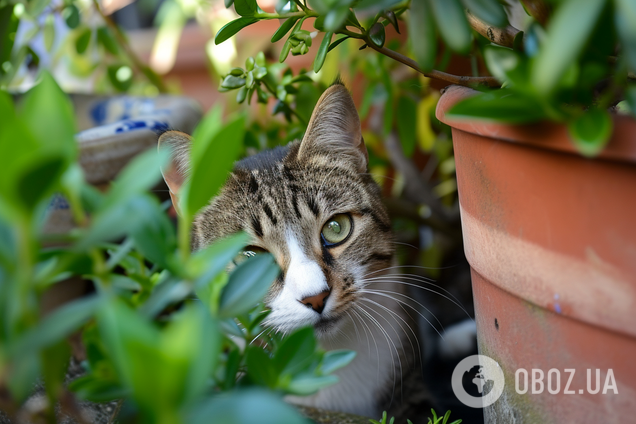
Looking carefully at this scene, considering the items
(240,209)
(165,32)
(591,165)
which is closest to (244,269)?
(591,165)

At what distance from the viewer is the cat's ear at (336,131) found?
3.53 ft

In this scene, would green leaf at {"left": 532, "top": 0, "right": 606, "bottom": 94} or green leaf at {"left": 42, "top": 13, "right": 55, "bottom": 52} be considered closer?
green leaf at {"left": 532, "top": 0, "right": 606, "bottom": 94}

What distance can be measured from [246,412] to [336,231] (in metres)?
0.77

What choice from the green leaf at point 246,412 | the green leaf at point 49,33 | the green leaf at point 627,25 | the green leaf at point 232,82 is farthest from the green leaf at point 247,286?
the green leaf at point 49,33

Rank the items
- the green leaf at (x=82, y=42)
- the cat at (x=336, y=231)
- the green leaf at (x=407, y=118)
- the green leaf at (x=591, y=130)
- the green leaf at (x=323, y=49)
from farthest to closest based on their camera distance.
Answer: the green leaf at (x=82, y=42), the green leaf at (x=407, y=118), the cat at (x=336, y=231), the green leaf at (x=323, y=49), the green leaf at (x=591, y=130)

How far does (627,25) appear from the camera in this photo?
40 cm

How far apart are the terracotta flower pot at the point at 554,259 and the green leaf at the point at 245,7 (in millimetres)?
314

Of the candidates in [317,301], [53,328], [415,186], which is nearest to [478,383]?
[317,301]

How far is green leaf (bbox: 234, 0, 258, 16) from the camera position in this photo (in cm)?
76

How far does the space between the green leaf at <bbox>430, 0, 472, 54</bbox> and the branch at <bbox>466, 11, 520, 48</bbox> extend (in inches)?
10.1

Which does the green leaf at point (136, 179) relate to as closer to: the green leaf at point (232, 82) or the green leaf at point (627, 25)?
the green leaf at point (627, 25)

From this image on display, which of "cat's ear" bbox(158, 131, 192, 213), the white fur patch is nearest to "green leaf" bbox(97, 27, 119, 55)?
"cat's ear" bbox(158, 131, 192, 213)

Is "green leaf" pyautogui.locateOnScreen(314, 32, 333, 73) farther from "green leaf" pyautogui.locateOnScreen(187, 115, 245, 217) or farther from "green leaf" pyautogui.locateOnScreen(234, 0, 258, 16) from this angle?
"green leaf" pyautogui.locateOnScreen(187, 115, 245, 217)

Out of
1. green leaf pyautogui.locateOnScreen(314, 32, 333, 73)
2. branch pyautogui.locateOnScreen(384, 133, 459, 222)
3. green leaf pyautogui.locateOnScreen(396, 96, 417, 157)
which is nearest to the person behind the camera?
green leaf pyautogui.locateOnScreen(314, 32, 333, 73)
